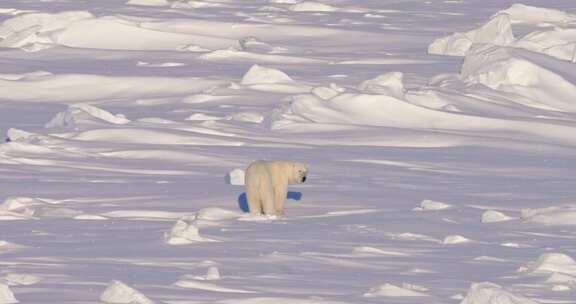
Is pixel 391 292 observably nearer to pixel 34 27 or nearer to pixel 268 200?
pixel 268 200

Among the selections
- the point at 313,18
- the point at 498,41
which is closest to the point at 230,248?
the point at 498,41

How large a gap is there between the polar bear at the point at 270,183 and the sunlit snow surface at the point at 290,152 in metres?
0.10

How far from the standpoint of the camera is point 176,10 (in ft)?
65.1

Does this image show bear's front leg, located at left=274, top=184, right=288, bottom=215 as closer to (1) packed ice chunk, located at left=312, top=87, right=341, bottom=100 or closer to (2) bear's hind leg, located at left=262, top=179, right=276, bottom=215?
(2) bear's hind leg, located at left=262, top=179, right=276, bottom=215

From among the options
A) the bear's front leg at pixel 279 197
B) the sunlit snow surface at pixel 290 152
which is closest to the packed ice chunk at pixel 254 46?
the sunlit snow surface at pixel 290 152

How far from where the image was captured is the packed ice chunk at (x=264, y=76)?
13.4 metres

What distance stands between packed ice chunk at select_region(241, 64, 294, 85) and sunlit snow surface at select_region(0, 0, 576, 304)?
0.01m

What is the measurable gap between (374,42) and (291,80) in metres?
3.25

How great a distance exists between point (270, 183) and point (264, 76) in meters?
6.23

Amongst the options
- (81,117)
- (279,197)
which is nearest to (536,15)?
(81,117)

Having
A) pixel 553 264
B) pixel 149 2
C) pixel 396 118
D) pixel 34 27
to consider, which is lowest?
pixel 396 118

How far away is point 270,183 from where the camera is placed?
7.23 metres

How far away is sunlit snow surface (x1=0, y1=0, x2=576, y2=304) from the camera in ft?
17.6

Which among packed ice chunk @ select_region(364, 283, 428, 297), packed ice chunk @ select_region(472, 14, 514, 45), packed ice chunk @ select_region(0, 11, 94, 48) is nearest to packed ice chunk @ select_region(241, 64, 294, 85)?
packed ice chunk @ select_region(472, 14, 514, 45)
